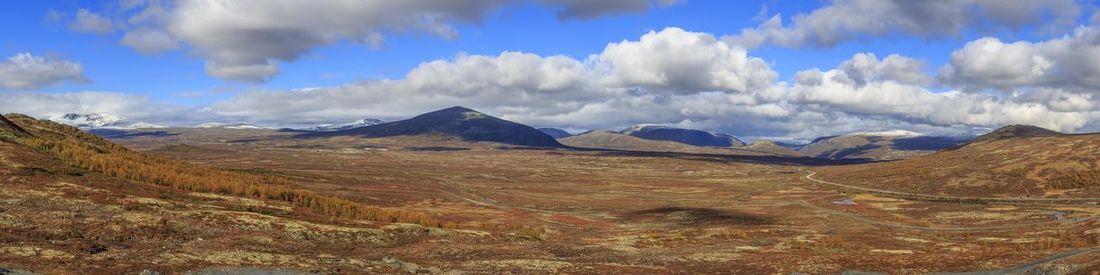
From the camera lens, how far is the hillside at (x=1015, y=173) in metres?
125

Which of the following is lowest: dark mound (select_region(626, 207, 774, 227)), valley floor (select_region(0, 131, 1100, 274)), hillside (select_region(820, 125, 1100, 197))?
dark mound (select_region(626, 207, 774, 227))

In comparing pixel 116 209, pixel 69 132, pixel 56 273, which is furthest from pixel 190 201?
pixel 69 132

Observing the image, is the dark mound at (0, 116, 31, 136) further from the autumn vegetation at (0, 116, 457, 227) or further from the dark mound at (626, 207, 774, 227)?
the dark mound at (626, 207, 774, 227)

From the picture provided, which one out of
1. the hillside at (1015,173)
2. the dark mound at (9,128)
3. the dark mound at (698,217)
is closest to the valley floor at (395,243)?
the dark mound at (698,217)

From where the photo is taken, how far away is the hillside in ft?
410

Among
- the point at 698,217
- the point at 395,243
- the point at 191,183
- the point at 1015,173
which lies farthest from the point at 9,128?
the point at 1015,173

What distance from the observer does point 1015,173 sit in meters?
142

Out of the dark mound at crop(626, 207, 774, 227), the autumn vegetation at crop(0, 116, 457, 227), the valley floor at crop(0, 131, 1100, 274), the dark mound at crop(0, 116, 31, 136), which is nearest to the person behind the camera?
the valley floor at crop(0, 131, 1100, 274)

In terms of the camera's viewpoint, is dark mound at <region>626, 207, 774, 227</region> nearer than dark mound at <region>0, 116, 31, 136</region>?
No

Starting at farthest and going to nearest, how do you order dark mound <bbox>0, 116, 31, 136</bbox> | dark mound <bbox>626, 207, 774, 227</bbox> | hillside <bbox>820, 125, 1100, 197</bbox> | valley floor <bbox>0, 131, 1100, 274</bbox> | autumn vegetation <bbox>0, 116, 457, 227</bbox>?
1. hillside <bbox>820, 125, 1100, 197</bbox>
2. dark mound <bbox>626, 207, 774, 227</bbox>
3. dark mound <bbox>0, 116, 31, 136</bbox>
4. autumn vegetation <bbox>0, 116, 457, 227</bbox>
5. valley floor <bbox>0, 131, 1100, 274</bbox>

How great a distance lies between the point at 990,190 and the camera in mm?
131750

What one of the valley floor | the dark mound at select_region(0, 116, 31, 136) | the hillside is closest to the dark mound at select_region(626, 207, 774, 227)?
the valley floor

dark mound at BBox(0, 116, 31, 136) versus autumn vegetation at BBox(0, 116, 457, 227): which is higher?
dark mound at BBox(0, 116, 31, 136)

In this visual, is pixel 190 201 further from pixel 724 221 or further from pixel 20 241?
pixel 724 221
